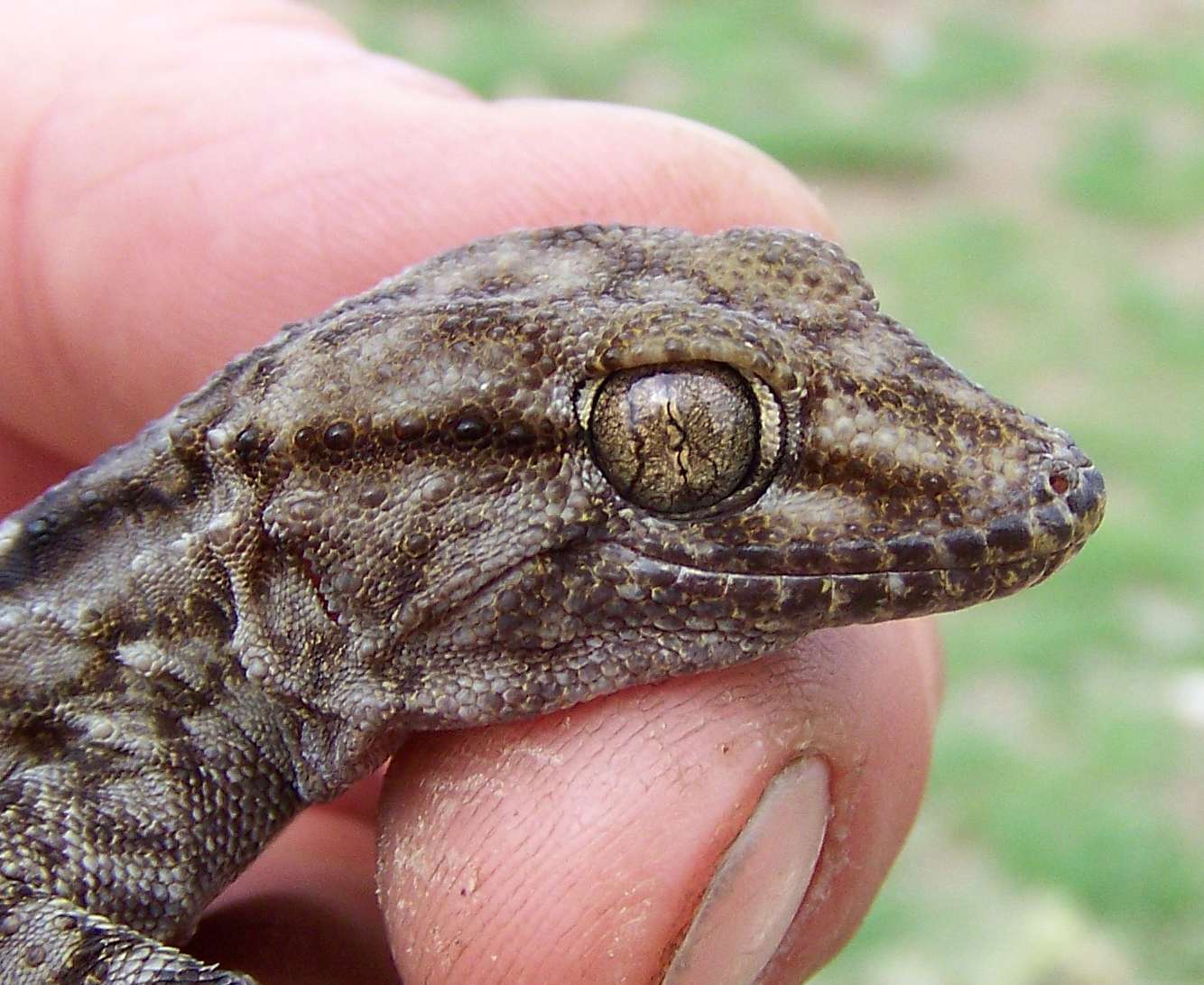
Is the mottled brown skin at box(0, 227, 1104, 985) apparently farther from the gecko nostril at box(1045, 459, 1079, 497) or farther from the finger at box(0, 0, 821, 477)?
the finger at box(0, 0, 821, 477)

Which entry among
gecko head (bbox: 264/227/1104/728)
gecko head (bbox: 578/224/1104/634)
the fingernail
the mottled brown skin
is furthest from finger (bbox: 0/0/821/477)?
the fingernail

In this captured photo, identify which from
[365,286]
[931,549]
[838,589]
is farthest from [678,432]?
[365,286]

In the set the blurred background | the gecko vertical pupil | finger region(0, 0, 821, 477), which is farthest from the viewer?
the blurred background

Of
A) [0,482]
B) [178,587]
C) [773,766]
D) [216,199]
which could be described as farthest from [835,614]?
[0,482]

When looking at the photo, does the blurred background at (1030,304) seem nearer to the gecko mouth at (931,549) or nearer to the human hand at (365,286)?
the human hand at (365,286)

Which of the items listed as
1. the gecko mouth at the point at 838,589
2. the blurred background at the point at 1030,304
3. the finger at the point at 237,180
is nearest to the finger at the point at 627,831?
the gecko mouth at the point at 838,589

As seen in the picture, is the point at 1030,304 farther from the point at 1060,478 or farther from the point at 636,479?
the point at 636,479

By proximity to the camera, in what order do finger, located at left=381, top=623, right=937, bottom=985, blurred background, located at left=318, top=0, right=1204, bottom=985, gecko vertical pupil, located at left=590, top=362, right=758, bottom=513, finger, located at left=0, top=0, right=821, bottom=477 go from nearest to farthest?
gecko vertical pupil, located at left=590, top=362, right=758, bottom=513, finger, located at left=381, top=623, right=937, bottom=985, finger, located at left=0, top=0, right=821, bottom=477, blurred background, located at left=318, top=0, right=1204, bottom=985
